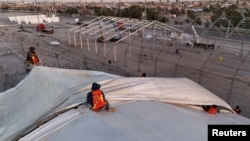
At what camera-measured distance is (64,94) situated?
662cm

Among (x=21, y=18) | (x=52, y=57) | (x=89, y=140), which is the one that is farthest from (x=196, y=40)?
(x=21, y=18)

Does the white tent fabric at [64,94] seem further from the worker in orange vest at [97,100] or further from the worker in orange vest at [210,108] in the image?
the worker in orange vest at [97,100]

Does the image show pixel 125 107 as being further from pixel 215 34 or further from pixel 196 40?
pixel 215 34

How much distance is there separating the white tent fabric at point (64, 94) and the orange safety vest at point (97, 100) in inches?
19.4

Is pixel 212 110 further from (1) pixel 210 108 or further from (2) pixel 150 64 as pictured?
(2) pixel 150 64

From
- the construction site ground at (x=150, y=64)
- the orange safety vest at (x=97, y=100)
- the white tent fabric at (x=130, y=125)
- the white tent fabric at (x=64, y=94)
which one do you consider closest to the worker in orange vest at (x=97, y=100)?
the orange safety vest at (x=97, y=100)

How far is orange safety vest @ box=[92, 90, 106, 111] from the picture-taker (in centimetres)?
572

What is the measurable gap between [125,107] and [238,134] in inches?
96.7

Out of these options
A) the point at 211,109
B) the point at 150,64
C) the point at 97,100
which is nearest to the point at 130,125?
the point at 97,100

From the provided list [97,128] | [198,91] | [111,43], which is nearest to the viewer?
[97,128]

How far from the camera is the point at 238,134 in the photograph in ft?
16.7

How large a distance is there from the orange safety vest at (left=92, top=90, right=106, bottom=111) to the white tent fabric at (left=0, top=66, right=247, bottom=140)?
19.4 inches

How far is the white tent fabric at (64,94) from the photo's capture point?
20.7ft

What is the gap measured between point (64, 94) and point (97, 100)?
4.02ft
